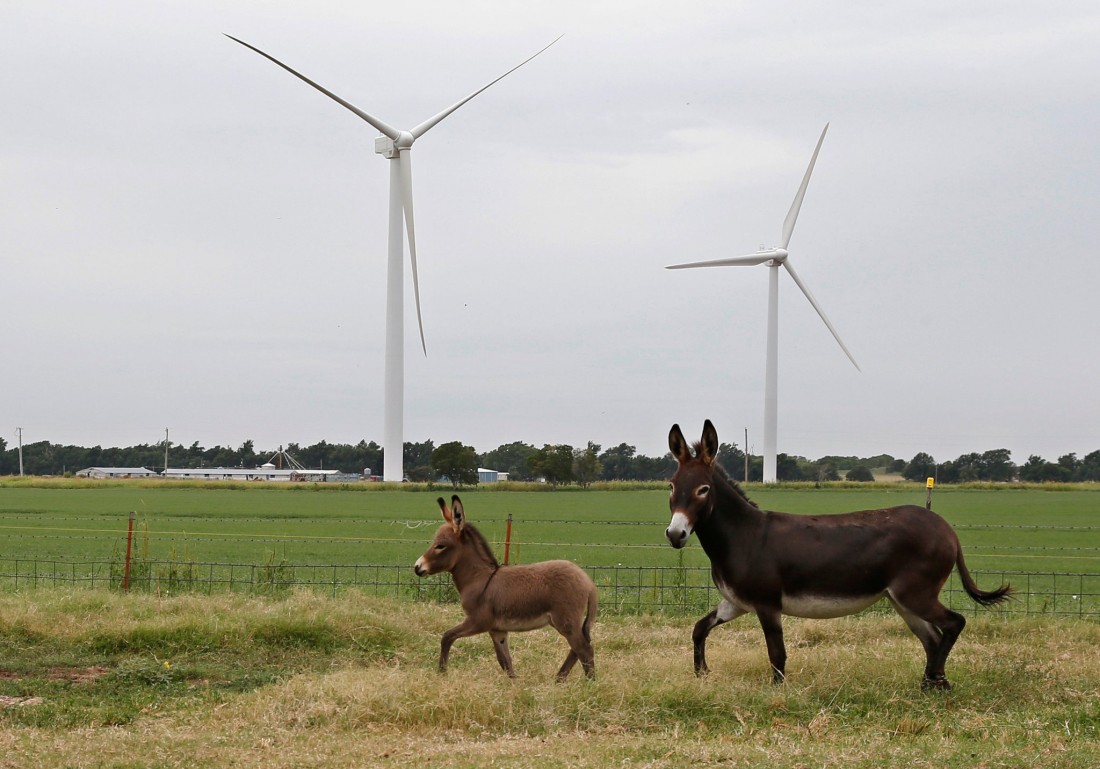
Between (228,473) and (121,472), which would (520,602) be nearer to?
(228,473)

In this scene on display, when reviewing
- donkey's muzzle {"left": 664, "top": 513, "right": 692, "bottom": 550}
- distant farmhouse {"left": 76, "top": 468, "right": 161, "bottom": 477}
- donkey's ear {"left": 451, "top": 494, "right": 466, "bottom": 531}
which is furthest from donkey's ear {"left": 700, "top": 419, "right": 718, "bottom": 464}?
distant farmhouse {"left": 76, "top": 468, "right": 161, "bottom": 477}

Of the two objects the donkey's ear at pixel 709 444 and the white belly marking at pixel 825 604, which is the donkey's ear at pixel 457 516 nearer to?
the donkey's ear at pixel 709 444

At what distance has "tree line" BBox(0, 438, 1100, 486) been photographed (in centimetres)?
7794

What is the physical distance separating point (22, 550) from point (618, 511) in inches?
982

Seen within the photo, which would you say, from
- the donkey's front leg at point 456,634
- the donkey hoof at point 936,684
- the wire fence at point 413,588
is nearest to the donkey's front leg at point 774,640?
the donkey hoof at point 936,684

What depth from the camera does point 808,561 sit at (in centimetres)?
866

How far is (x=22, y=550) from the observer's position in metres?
25.6

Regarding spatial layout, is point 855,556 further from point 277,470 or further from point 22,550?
point 277,470

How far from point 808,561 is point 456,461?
63.5 m

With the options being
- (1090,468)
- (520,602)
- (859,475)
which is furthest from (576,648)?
(1090,468)

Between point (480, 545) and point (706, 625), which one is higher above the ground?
point (480, 545)

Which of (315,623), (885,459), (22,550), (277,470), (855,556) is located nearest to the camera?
(855,556)

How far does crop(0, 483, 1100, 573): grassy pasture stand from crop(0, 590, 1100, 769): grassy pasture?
9.91 ft

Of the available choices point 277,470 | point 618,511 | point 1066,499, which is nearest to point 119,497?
point 618,511
